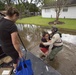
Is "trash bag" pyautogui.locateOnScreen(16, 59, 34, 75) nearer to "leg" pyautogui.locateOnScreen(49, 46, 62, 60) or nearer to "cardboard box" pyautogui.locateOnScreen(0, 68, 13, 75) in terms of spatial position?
"cardboard box" pyautogui.locateOnScreen(0, 68, 13, 75)

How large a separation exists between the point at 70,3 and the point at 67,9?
1015mm

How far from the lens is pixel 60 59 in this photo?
16.4 ft

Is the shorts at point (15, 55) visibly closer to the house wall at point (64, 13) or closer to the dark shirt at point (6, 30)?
the dark shirt at point (6, 30)

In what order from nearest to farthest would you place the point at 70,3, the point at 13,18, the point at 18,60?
the point at 13,18 < the point at 18,60 < the point at 70,3

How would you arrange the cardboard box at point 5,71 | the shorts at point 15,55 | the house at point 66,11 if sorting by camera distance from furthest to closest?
1. the house at point 66,11
2. the cardboard box at point 5,71
3. the shorts at point 15,55

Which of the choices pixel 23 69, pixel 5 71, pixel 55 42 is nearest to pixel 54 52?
pixel 55 42

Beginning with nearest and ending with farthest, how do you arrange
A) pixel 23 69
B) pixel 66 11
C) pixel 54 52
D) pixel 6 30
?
pixel 6 30 → pixel 23 69 → pixel 54 52 → pixel 66 11

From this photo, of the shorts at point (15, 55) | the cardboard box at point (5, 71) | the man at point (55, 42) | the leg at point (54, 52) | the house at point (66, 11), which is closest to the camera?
the shorts at point (15, 55)

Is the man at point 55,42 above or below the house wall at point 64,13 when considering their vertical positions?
above

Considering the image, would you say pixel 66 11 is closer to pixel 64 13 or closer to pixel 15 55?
pixel 64 13

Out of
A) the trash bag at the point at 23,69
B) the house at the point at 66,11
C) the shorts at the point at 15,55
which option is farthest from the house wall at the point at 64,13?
the trash bag at the point at 23,69

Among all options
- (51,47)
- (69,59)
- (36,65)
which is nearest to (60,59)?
(69,59)

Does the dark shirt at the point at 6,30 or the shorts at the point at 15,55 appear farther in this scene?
the shorts at the point at 15,55

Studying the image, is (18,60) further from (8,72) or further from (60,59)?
(60,59)
